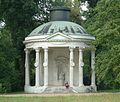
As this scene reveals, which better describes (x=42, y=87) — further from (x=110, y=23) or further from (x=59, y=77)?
(x=110, y=23)

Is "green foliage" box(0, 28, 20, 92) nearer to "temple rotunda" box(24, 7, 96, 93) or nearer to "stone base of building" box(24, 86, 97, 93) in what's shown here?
"temple rotunda" box(24, 7, 96, 93)

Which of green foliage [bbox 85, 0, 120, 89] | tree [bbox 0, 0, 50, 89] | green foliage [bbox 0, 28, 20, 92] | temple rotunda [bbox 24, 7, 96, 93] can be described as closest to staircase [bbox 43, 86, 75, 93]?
temple rotunda [bbox 24, 7, 96, 93]

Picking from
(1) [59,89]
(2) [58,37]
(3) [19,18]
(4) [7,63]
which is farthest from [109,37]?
(3) [19,18]

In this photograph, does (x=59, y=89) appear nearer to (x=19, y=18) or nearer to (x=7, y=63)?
(x=7, y=63)

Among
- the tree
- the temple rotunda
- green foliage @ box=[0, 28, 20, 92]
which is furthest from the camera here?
the tree

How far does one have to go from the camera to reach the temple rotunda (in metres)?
53.6

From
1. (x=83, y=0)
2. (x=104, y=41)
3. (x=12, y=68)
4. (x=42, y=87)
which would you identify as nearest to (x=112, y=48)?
(x=104, y=41)

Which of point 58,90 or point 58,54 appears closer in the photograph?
point 58,90

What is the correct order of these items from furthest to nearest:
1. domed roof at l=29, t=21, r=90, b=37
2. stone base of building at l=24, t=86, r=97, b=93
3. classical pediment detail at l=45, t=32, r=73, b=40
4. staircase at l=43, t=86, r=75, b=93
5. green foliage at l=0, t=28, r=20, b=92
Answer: domed roof at l=29, t=21, r=90, b=37
green foliage at l=0, t=28, r=20, b=92
classical pediment detail at l=45, t=32, r=73, b=40
stone base of building at l=24, t=86, r=97, b=93
staircase at l=43, t=86, r=75, b=93

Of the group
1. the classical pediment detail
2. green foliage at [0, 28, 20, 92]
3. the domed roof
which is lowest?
green foliage at [0, 28, 20, 92]

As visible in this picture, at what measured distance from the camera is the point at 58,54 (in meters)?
58.3

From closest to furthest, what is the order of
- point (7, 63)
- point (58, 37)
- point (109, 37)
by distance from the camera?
1. point (109, 37)
2. point (58, 37)
3. point (7, 63)

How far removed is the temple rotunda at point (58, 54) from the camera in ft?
176

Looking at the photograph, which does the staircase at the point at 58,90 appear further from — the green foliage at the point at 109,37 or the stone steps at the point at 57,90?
the green foliage at the point at 109,37
